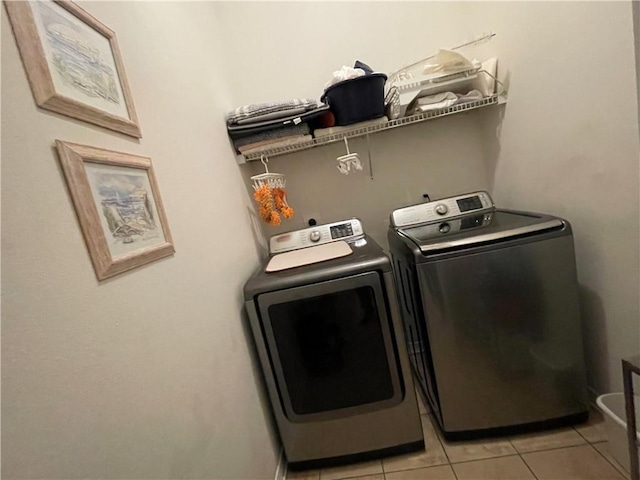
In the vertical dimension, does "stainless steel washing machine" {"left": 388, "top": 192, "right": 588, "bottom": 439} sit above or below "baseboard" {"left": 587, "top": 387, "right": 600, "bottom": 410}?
above

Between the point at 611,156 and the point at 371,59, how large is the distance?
4.22ft

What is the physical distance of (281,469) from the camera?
1359 mm

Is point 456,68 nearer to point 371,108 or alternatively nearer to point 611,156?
point 371,108

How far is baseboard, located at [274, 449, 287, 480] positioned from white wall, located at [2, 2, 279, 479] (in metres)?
0.07

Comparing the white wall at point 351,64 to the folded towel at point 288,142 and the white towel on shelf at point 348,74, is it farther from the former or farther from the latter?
the white towel on shelf at point 348,74

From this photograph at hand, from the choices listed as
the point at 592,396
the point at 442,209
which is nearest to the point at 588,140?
the point at 442,209

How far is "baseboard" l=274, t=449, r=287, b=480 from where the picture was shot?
1.32 meters

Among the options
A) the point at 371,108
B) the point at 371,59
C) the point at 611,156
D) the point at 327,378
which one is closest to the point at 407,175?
the point at 371,108

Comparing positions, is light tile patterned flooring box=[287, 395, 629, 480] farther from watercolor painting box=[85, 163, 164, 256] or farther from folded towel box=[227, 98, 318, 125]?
folded towel box=[227, 98, 318, 125]

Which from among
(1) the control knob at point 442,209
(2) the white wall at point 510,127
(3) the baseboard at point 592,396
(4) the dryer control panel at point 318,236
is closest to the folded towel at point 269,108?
(2) the white wall at point 510,127

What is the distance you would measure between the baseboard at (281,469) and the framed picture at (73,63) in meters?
1.43

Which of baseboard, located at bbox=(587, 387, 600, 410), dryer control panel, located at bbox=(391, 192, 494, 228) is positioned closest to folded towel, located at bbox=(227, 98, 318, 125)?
dryer control panel, located at bbox=(391, 192, 494, 228)

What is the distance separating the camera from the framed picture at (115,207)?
58 centimetres

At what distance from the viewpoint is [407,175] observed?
1.89 m
